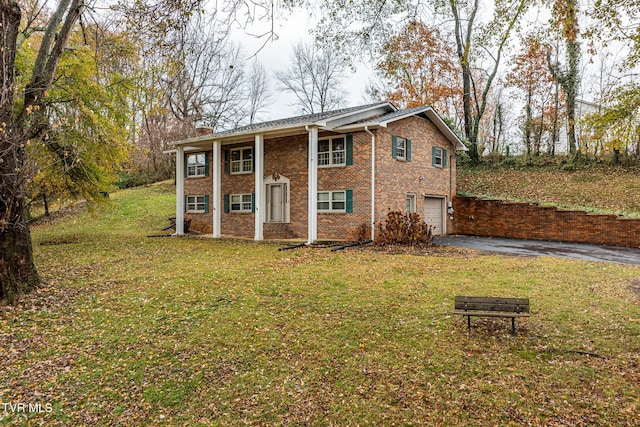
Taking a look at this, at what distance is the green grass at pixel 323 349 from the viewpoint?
409 cm

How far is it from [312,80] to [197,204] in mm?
19254

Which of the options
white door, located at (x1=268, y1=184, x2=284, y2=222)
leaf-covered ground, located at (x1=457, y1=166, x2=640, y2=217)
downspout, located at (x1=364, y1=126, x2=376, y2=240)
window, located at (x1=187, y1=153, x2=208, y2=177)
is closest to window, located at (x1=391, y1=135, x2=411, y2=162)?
downspout, located at (x1=364, y1=126, x2=376, y2=240)

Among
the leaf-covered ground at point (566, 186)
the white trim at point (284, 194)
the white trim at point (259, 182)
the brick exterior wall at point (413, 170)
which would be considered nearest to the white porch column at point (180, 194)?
the white trim at point (284, 194)

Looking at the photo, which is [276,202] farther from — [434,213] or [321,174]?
[434,213]

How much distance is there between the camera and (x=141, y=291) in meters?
8.34

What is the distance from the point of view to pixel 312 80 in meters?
35.0

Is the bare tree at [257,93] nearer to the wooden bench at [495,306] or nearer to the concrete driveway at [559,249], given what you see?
the concrete driveway at [559,249]

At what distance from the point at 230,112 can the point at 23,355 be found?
29577mm

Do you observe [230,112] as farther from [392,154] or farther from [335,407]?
[335,407]

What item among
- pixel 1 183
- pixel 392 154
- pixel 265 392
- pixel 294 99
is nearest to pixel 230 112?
pixel 294 99

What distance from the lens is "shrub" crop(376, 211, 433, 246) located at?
1432 cm

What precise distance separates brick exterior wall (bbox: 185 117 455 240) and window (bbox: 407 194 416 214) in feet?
0.69

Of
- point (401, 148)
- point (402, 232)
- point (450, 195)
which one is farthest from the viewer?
point (450, 195)
